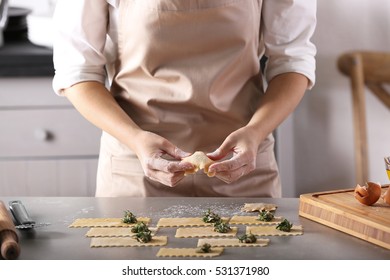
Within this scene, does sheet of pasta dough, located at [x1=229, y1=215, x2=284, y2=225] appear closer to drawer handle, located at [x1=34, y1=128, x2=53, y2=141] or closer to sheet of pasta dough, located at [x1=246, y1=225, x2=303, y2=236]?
sheet of pasta dough, located at [x1=246, y1=225, x2=303, y2=236]

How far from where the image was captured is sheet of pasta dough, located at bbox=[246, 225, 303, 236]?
3.99 ft

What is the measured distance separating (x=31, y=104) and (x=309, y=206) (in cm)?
146

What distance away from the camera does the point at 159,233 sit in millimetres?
1239

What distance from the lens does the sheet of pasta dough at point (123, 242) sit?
116 cm

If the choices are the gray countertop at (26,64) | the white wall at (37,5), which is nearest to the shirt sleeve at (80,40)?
the gray countertop at (26,64)

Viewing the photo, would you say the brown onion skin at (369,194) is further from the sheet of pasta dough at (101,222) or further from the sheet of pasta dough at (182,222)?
the sheet of pasta dough at (101,222)

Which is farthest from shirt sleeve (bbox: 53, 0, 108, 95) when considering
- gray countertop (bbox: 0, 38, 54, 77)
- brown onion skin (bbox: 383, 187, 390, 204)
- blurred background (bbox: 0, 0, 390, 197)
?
blurred background (bbox: 0, 0, 390, 197)

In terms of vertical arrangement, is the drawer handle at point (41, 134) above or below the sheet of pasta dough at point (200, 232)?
below

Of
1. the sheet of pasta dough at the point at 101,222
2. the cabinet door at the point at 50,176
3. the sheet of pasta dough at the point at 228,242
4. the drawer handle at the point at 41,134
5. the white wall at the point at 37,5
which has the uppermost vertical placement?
the white wall at the point at 37,5

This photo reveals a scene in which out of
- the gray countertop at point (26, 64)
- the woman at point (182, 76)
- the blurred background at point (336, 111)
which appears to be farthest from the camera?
the blurred background at point (336, 111)

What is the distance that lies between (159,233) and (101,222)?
117mm
